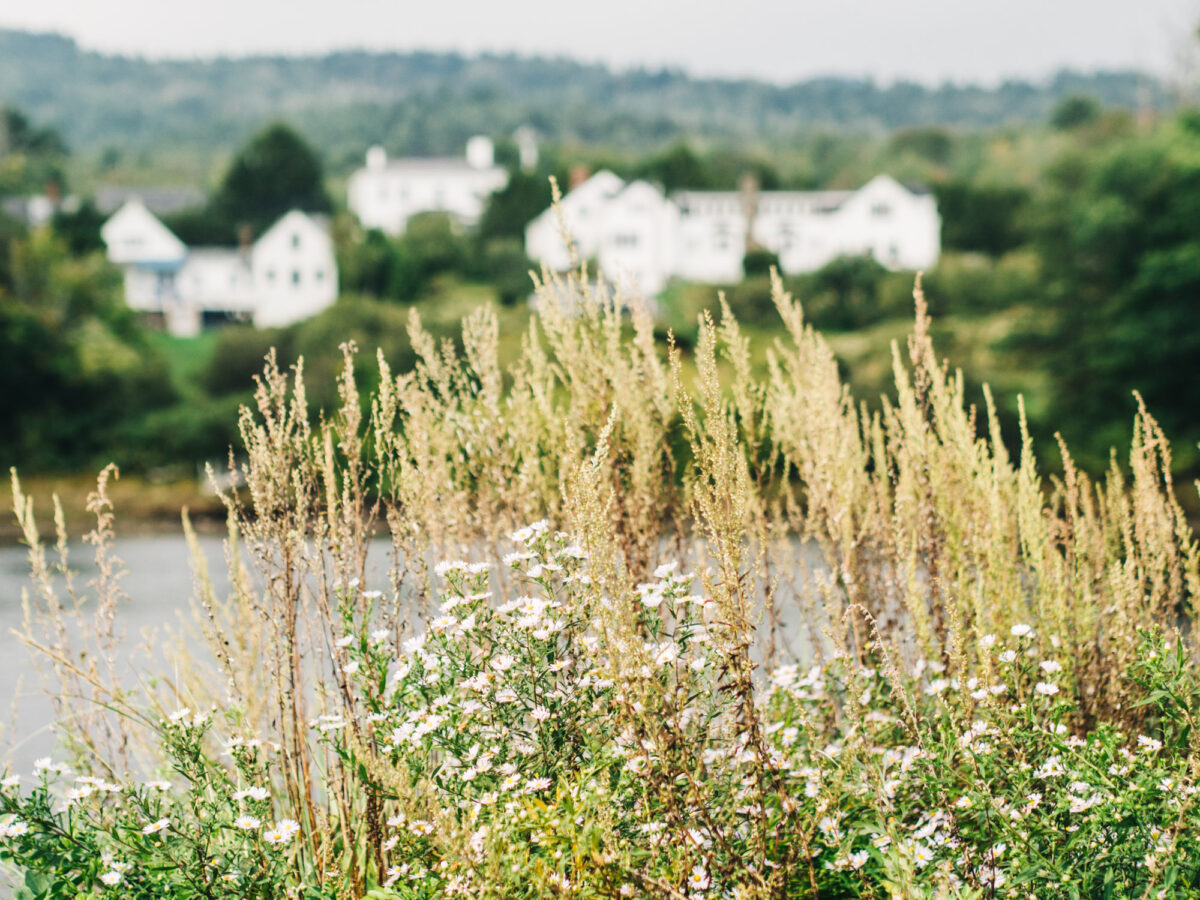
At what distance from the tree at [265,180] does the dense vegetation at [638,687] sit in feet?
241

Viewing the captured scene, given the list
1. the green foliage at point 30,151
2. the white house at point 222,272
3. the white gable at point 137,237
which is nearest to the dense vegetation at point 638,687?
the white house at point 222,272

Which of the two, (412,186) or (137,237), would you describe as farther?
(412,186)

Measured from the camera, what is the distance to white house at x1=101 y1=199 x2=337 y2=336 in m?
63.4

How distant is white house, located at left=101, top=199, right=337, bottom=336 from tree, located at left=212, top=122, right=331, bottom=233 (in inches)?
231

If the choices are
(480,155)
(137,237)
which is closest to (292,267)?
(137,237)

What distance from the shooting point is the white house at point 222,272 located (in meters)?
63.4

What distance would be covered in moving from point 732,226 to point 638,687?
75.9 m

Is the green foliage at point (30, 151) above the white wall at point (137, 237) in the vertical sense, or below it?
above

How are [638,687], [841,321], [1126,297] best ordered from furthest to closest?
1. [841,321]
2. [1126,297]
3. [638,687]

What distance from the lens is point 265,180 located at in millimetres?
74438

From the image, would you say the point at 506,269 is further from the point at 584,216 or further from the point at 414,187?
the point at 414,187

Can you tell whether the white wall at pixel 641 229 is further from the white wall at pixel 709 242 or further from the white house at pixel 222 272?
the white house at pixel 222 272

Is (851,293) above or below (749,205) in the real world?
below

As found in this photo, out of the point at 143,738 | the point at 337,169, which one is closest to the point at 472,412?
the point at 143,738
